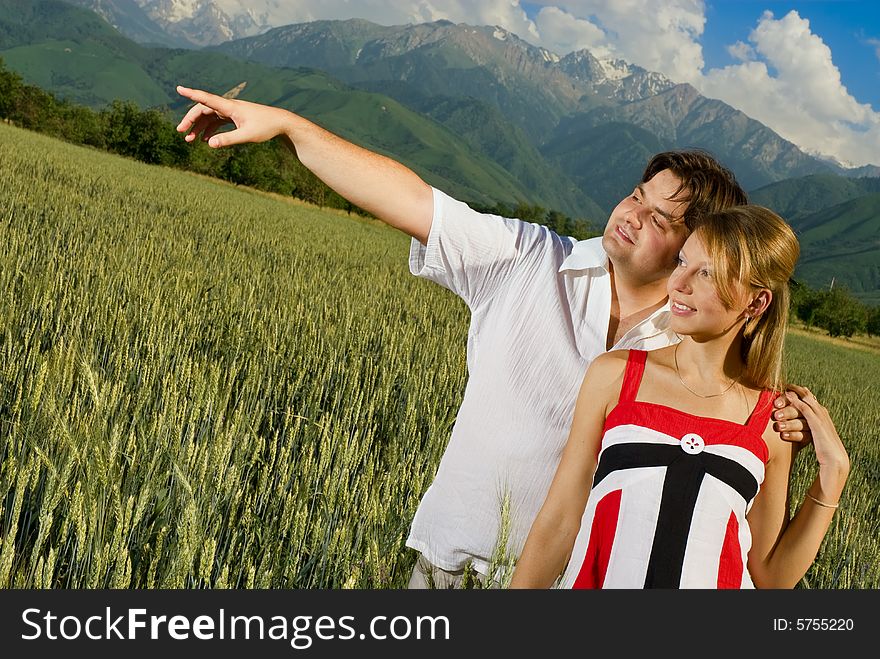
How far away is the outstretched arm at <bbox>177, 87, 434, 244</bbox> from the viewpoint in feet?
5.24

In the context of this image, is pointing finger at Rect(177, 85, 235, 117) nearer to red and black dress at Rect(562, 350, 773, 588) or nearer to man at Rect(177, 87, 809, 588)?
man at Rect(177, 87, 809, 588)

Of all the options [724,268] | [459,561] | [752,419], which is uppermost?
[724,268]

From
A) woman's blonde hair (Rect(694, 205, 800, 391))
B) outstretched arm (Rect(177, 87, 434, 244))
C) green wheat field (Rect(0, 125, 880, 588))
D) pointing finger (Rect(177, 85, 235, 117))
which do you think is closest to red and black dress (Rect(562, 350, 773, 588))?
woman's blonde hair (Rect(694, 205, 800, 391))

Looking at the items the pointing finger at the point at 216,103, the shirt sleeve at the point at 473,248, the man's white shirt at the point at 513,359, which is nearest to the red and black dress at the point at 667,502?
the man's white shirt at the point at 513,359

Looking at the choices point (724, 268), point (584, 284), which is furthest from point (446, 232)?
point (724, 268)

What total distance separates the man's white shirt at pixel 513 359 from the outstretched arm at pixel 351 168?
50 millimetres

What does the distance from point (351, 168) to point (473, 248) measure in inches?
12.5

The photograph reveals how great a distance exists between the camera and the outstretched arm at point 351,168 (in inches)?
62.9

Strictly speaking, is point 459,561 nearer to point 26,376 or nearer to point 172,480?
point 172,480

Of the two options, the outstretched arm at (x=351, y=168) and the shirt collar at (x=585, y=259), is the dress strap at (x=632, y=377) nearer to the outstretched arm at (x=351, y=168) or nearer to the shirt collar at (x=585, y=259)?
the shirt collar at (x=585, y=259)

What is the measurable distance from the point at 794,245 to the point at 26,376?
2.79 m

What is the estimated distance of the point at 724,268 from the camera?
1.20m

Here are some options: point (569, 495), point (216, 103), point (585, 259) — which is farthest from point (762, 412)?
point (216, 103)

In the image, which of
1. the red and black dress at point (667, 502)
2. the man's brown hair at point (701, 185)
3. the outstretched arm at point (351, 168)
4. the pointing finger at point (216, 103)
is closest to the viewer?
the red and black dress at point (667, 502)
